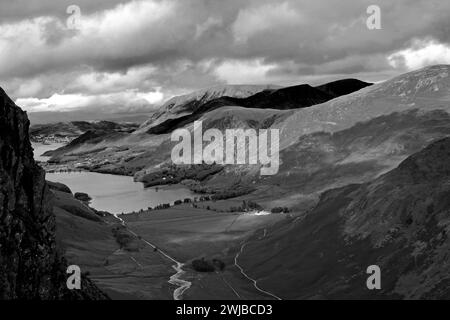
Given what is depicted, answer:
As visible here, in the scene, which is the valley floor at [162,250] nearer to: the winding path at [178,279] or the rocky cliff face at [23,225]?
the winding path at [178,279]

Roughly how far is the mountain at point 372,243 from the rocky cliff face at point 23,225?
37.6 meters

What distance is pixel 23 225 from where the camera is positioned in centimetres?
4834

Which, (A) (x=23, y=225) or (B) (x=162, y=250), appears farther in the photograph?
(B) (x=162, y=250)

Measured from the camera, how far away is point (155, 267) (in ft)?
331

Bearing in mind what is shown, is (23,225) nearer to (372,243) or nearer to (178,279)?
(178,279)

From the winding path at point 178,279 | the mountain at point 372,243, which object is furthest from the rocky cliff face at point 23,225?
the mountain at point 372,243

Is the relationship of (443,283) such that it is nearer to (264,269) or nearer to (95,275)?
(264,269)

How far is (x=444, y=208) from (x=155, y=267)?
178 feet

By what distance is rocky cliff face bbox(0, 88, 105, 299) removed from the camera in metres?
45.8

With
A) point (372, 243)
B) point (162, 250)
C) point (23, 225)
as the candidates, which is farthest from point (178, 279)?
point (23, 225)

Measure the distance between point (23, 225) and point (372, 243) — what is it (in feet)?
179

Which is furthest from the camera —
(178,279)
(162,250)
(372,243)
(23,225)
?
(162,250)

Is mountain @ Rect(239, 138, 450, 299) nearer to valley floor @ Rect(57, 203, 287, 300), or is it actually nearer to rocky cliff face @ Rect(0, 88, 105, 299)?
valley floor @ Rect(57, 203, 287, 300)
